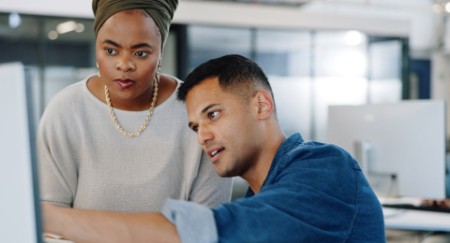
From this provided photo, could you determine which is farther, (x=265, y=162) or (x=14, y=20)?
(x=14, y=20)

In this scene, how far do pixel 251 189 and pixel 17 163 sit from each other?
0.90 metres

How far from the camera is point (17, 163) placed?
1.92 ft

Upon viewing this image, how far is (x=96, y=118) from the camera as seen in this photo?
1.40 m

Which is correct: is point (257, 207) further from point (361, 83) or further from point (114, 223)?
point (361, 83)

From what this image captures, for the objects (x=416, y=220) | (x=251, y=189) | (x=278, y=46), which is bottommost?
(x=416, y=220)

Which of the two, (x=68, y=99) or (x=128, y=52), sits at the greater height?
(x=128, y=52)

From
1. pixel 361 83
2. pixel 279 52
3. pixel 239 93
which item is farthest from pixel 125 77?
pixel 361 83

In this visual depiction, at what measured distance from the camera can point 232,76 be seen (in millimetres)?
1327

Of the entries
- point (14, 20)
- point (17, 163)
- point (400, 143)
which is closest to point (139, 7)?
point (17, 163)

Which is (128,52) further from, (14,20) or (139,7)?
(14,20)

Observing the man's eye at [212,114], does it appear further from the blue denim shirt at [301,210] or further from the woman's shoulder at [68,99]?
the woman's shoulder at [68,99]

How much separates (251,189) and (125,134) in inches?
12.8

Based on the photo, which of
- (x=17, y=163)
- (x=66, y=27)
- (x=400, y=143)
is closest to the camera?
(x=17, y=163)

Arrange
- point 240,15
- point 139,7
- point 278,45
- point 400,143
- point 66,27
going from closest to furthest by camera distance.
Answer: point 139,7, point 400,143, point 66,27, point 240,15, point 278,45
